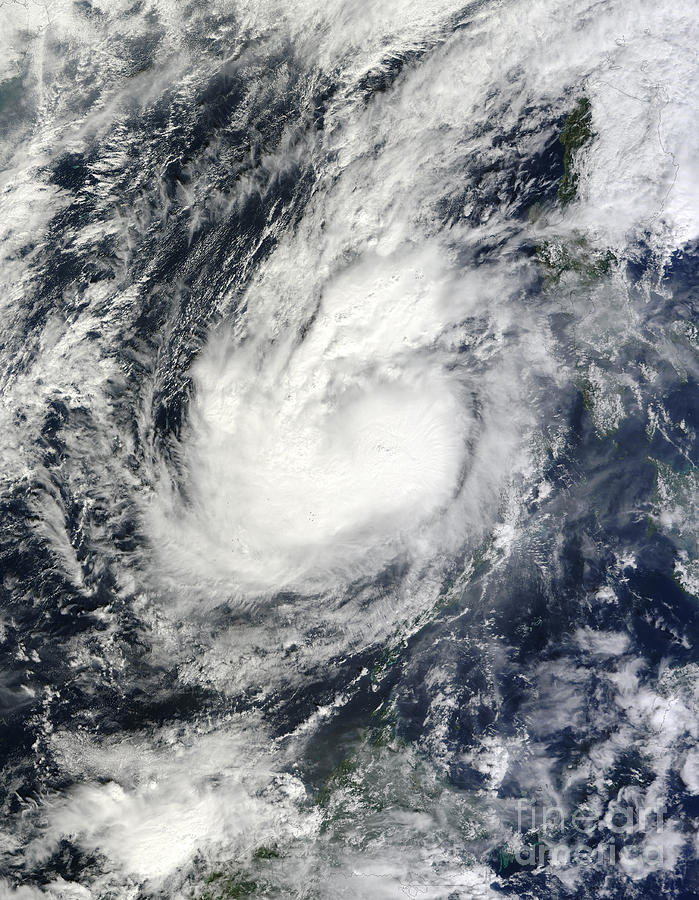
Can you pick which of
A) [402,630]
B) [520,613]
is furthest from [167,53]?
[520,613]

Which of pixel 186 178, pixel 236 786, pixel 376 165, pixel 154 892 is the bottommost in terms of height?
pixel 154 892

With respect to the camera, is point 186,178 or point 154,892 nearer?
point 154,892

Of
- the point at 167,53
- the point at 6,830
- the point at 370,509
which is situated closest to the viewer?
the point at 6,830

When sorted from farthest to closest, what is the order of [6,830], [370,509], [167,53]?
1. [167,53]
2. [370,509]
3. [6,830]

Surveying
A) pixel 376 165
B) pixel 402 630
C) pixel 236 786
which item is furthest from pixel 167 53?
pixel 236 786

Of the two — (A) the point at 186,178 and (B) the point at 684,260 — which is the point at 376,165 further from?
(B) the point at 684,260

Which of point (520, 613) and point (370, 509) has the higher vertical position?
point (370, 509)
